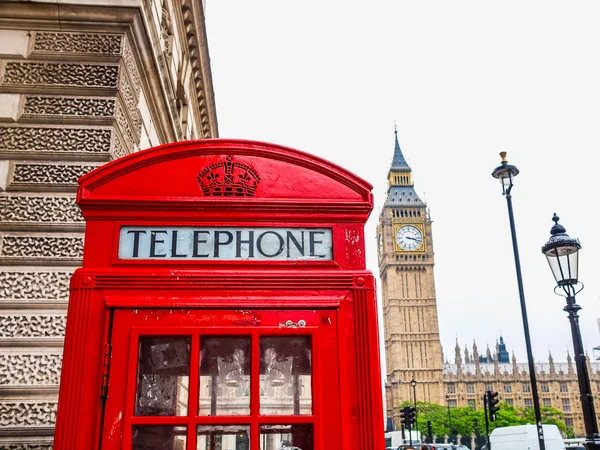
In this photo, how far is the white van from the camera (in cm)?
2019

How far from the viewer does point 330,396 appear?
2203 mm

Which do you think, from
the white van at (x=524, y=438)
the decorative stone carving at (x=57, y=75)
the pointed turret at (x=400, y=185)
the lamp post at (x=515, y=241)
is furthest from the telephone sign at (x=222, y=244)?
the pointed turret at (x=400, y=185)

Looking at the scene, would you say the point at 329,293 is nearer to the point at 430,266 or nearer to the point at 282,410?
the point at 282,410

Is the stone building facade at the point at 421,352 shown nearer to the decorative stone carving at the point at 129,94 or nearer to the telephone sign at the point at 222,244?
the decorative stone carving at the point at 129,94

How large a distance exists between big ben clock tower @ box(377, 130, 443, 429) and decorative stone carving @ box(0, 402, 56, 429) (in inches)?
3238

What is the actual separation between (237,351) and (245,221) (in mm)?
520

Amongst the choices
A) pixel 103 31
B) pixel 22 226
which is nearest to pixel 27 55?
pixel 103 31

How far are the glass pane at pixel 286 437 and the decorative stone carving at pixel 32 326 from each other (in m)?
2.71

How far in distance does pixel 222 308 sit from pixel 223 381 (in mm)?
270

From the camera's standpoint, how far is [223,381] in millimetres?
2191

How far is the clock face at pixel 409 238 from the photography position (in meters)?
90.6

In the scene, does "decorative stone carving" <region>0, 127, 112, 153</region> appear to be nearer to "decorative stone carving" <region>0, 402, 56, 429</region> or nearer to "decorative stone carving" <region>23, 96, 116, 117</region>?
"decorative stone carving" <region>23, 96, 116, 117</region>

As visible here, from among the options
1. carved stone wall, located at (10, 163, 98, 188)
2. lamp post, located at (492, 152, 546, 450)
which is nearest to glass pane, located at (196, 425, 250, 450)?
carved stone wall, located at (10, 163, 98, 188)

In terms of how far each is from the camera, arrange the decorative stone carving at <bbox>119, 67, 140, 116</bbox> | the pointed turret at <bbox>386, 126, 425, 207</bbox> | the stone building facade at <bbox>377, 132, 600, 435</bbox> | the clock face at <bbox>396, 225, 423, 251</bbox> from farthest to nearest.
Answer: the pointed turret at <bbox>386, 126, 425, 207</bbox> < the clock face at <bbox>396, 225, 423, 251</bbox> < the stone building facade at <bbox>377, 132, 600, 435</bbox> < the decorative stone carving at <bbox>119, 67, 140, 116</bbox>
